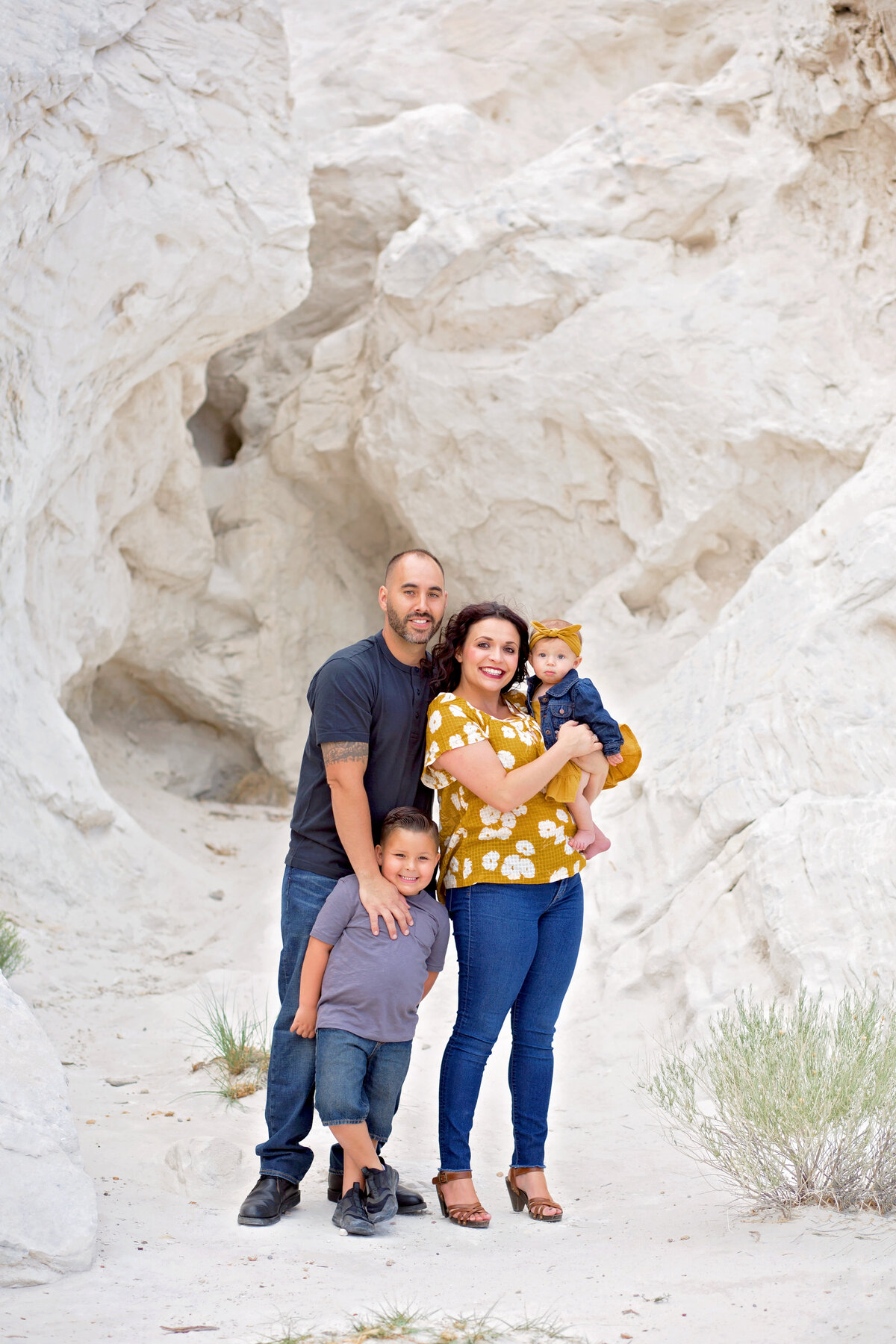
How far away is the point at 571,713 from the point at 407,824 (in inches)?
20.7

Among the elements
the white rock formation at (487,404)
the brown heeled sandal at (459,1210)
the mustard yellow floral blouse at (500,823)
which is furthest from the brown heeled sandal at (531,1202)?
the white rock formation at (487,404)

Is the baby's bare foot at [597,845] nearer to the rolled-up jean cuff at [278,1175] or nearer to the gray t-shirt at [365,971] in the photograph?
the gray t-shirt at [365,971]

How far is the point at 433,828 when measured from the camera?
111 inches

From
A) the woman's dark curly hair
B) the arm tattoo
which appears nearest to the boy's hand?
the arm tattoo

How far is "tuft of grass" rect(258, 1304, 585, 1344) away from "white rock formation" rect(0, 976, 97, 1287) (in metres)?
0.55

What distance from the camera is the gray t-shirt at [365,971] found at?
270 cm

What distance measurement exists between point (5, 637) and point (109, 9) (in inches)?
139

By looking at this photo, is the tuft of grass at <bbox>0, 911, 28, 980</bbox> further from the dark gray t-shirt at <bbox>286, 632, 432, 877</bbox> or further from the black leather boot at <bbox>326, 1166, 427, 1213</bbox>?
the dark gray t-shirt at <bbox>286, 632, 432, 877</bbox>

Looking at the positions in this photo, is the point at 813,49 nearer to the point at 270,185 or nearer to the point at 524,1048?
the point at 270,185

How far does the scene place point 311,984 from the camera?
275 cm

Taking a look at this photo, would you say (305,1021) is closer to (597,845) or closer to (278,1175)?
(278,1175)

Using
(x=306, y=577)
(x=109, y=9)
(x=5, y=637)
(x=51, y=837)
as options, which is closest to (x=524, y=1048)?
(x=51, y=837)

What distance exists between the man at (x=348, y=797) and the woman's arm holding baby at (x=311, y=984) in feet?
0.21

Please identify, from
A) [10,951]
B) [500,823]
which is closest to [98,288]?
[10,951]
